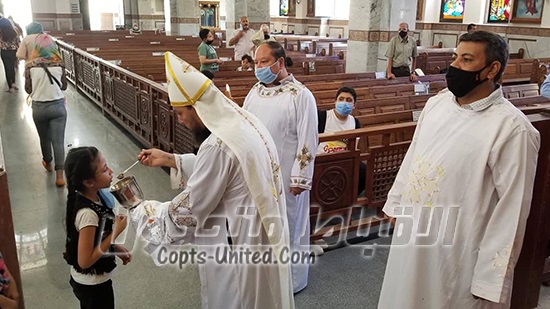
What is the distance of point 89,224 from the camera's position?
7.05ft

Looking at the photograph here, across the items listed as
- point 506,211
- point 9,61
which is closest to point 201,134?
point 506,211

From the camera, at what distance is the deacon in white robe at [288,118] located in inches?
117

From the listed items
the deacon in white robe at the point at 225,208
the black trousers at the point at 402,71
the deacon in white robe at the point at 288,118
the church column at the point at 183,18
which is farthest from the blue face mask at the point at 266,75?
the church column at the point at 183,18

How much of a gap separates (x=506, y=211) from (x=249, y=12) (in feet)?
38.6

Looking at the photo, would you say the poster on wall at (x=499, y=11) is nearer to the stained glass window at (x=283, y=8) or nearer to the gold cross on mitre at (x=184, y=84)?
the stained glass window at (x=283, y=8)

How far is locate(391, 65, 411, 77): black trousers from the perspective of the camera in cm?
797

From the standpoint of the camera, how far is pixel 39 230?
416cm

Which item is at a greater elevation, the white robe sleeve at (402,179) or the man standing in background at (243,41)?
the man standing in background at (243,41)

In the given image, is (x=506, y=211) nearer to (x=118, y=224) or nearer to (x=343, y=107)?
(x=118, y=224)

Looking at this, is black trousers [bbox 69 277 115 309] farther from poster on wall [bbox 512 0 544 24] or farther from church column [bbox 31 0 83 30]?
church column [bbox 31 0 83 30]

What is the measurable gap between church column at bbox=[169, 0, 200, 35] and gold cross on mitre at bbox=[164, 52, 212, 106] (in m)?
17.8

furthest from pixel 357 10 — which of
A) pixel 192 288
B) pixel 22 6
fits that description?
pixel 22 6

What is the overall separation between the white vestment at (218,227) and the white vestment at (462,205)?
0.64 meters

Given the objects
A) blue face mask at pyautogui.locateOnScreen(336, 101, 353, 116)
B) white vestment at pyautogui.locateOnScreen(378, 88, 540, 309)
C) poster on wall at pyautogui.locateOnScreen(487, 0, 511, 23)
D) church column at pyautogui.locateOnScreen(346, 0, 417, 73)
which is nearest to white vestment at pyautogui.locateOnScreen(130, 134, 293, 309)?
white vestment at pyautogui.locateOnScreen(378, 88, 540, 309)
